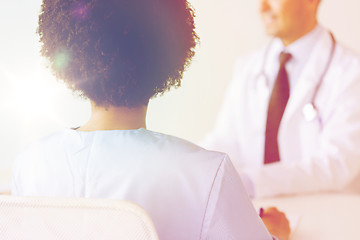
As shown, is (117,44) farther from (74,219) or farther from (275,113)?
(275,113)

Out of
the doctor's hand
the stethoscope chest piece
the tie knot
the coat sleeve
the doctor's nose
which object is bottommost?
the doctor's hand

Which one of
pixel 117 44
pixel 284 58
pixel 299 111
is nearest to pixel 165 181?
pixel 117 44

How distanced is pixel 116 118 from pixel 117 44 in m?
0.11

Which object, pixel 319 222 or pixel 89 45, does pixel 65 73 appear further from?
pixel 319 222

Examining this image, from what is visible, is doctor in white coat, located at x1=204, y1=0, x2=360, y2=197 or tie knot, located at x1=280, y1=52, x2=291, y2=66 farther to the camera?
tie knot, located at x1=280, y1=52, x2=291, y2=66

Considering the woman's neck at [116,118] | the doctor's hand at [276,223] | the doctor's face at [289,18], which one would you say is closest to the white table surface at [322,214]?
the doctor's hand at [276,223]

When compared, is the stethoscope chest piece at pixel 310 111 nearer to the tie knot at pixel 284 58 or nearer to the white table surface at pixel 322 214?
the tie knot at pixel 284 58

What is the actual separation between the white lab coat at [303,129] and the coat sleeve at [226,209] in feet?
1.87

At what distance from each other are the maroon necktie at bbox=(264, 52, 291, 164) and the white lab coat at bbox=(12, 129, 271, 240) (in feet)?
3.19

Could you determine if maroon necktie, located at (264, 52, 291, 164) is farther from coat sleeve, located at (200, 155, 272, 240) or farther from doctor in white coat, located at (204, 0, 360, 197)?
coat sleeve, located at (200, 155, 272, 240)

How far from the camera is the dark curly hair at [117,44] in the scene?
52cm

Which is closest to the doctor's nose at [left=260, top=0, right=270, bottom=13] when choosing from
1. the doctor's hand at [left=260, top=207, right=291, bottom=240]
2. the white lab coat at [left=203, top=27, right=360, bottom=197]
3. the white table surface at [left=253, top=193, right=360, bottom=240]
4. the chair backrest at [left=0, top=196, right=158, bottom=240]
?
the white lab coat at [left=203, top=27, right=360, bottom=197]

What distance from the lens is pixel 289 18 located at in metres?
1.55

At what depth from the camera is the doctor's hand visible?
0.69 metres
